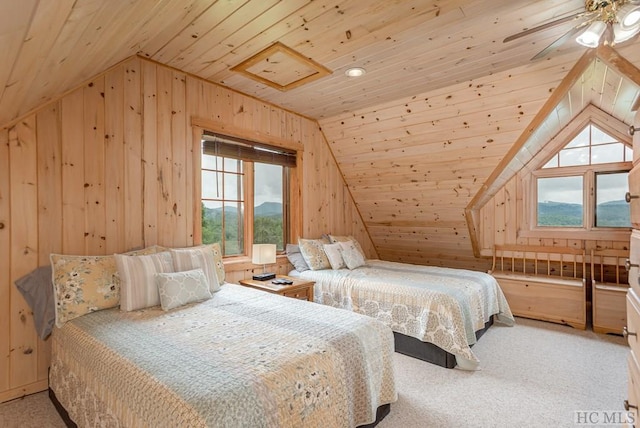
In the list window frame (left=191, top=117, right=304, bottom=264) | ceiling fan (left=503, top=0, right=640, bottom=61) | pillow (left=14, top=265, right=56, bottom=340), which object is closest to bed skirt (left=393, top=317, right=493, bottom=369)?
window frame (left=191, top=117, right=304, bottom=264)


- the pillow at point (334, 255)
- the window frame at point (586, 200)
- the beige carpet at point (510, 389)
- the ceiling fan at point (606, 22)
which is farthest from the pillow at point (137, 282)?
the window frame at point (586, 200)

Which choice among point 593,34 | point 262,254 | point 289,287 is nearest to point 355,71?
point 593,34

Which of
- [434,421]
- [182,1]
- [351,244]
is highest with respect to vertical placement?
[182,1]

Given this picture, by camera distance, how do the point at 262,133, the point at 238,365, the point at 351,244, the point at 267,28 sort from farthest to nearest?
the point at 351,244, the point at 262,133, the point at 267,28, the point at 238,365

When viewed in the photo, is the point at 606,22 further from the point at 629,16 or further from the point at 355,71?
the point at 355,71

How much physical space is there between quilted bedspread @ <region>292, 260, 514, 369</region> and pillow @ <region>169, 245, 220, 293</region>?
124 centimetres

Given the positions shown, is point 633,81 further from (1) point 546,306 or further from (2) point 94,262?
(2) point 94,262

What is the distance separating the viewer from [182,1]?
1829mm

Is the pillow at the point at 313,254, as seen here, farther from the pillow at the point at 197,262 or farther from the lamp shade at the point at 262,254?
the pillow at the point at 197,262

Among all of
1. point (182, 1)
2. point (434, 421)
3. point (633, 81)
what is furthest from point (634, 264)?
point (182, 1)

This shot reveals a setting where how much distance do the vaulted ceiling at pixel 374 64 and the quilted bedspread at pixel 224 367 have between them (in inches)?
49.1

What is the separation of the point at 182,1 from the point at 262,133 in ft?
6.10

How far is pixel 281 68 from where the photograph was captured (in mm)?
2822

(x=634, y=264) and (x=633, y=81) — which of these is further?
(x=633, y=81)
